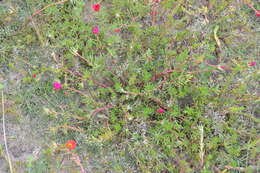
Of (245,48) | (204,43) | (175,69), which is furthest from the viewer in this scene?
(245,48)

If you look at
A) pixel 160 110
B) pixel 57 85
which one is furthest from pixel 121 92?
pixel 57 85

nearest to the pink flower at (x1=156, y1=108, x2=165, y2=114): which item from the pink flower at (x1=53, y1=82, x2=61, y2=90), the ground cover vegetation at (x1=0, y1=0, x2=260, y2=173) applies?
the ground cover vegetation at (x1=0, y1=0, x2=260, y2=173)

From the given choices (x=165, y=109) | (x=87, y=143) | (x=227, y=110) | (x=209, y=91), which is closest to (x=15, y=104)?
(x=87, y=143)

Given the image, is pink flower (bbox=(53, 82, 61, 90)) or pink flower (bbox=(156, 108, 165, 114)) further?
pink flower (bbox=(156, 108, 165, 114))

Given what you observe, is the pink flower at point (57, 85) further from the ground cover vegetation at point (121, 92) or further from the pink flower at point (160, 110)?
the pink flower at point (160, 110)

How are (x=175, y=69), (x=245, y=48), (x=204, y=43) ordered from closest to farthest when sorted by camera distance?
1. (x=175, y=69)
2. (x=204, y=43)
3. (x=245, y=48)

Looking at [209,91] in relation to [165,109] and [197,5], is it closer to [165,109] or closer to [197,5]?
[165,109]

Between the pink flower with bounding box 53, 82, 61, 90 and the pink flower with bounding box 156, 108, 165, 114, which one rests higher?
the pink flower with bounding box 53, 82, 61, 90

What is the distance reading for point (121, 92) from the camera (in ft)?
9.04

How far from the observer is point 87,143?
2666mm

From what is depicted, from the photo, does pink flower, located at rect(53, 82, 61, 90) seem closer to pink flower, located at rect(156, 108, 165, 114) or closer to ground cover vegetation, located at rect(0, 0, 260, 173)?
ground cover vegetation, located at rect(0, 0, 260, 173)

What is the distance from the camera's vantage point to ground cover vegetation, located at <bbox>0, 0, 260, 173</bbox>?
8.77 ft

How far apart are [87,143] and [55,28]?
130cm

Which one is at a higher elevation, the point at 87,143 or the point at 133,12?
the point at 133,12
